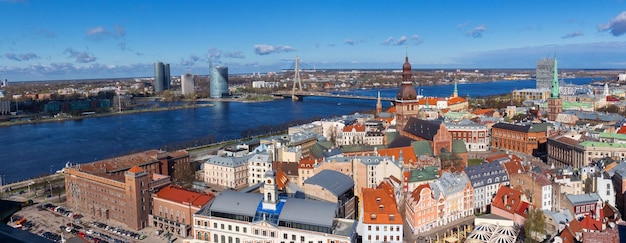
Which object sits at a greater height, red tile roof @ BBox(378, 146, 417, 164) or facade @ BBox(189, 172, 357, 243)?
red tile roof @ BBox(378, 146, 417, 164)

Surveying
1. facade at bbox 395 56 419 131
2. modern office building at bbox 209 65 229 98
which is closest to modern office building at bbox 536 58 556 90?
facade at bbox 395 56 419 131

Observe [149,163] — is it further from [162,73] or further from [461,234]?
[162,73]

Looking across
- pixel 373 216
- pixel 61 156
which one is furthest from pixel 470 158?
pixel 61 156

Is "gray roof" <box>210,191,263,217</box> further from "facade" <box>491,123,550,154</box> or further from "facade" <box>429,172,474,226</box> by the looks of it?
"facade" <box>491,123,550,154</box>

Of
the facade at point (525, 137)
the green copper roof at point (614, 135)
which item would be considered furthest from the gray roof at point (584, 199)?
the facade at point (525, 137)

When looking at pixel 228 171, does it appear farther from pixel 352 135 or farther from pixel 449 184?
pixel 352 135

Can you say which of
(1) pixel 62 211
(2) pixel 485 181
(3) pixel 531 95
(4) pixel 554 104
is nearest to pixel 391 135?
(2) pixel 485 181
